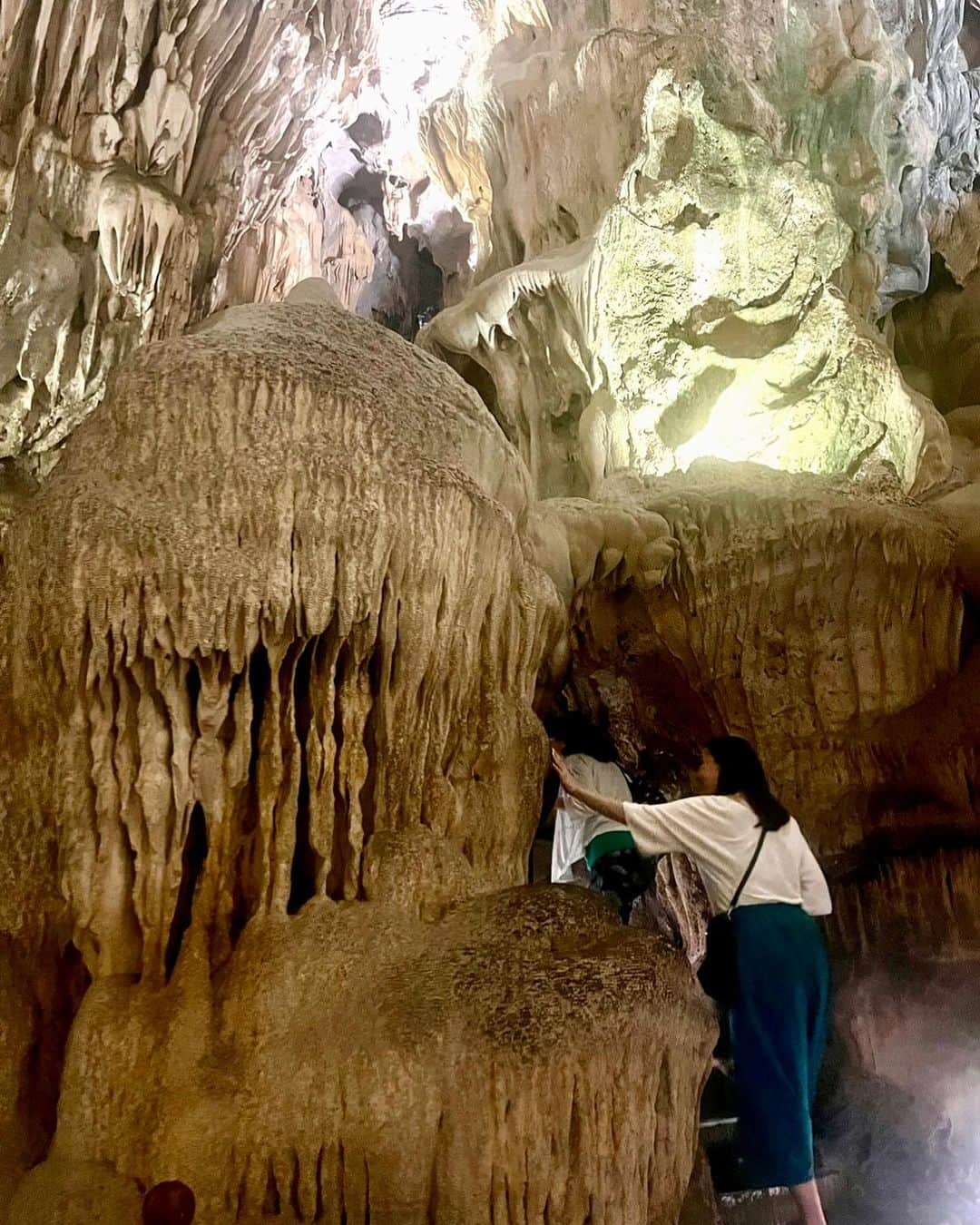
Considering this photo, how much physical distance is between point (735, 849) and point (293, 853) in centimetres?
125

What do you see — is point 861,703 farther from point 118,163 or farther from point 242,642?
point 118,163

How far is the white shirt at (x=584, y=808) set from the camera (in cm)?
→ 367

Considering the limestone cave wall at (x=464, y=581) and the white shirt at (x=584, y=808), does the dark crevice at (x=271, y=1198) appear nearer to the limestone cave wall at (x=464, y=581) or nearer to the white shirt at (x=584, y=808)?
the limestone cave wall at (x=464, y=581)

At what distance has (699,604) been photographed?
4395 mm

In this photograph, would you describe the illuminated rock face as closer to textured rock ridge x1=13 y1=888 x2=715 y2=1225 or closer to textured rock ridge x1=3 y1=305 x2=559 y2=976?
textured rock ridge x1=3 y1=305 x2=559 y2=976

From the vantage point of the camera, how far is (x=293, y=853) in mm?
2691

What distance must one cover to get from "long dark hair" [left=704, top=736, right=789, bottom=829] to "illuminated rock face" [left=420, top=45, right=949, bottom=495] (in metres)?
2.80

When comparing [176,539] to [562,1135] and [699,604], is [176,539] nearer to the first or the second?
[562,1135]

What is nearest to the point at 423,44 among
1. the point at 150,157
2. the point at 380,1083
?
the point at 150,157

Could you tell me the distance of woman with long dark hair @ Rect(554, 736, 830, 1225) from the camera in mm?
2807

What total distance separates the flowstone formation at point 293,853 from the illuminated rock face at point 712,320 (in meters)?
2.91

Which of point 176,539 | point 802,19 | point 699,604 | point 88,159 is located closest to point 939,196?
point 802,19

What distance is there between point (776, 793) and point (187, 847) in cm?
291

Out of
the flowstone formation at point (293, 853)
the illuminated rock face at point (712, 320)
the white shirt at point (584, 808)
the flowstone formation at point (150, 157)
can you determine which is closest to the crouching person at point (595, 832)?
the white shirt at point (584, 808)
